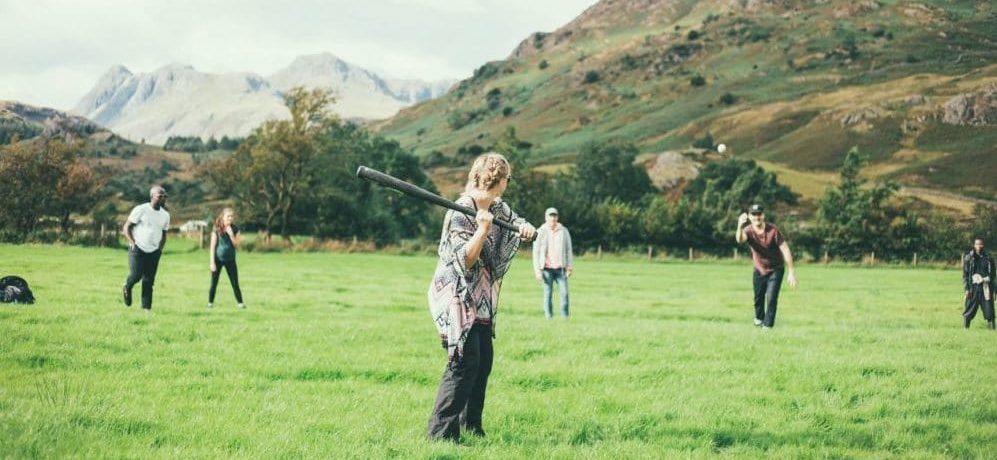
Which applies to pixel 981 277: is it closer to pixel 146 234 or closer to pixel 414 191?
pixel 414 191

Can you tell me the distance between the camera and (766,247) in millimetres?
16609

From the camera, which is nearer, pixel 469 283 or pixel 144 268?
pixel 469 283

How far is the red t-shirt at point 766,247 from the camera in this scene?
16594mm

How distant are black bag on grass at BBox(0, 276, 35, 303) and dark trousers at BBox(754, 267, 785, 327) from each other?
15.2 m

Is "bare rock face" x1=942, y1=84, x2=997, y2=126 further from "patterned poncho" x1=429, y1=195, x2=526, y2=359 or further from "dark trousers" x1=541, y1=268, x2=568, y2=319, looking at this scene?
"patterned poncho" x1=429, y1=195, x2=526, y2=359

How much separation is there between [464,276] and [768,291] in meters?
12.1

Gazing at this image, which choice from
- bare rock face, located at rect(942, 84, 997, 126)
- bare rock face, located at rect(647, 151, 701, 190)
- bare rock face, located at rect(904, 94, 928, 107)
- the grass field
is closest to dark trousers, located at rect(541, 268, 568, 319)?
the grass field

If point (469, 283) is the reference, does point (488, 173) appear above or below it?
above

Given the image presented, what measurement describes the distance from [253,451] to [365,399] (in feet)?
7.45

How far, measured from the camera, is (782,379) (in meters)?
10.4

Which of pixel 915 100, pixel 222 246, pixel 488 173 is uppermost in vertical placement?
pixel 915 100

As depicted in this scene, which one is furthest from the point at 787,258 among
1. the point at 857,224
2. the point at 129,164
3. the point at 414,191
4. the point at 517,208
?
the point at 129,164

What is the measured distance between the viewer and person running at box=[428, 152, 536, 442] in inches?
257

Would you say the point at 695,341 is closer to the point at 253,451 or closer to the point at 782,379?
the point at 782,379
